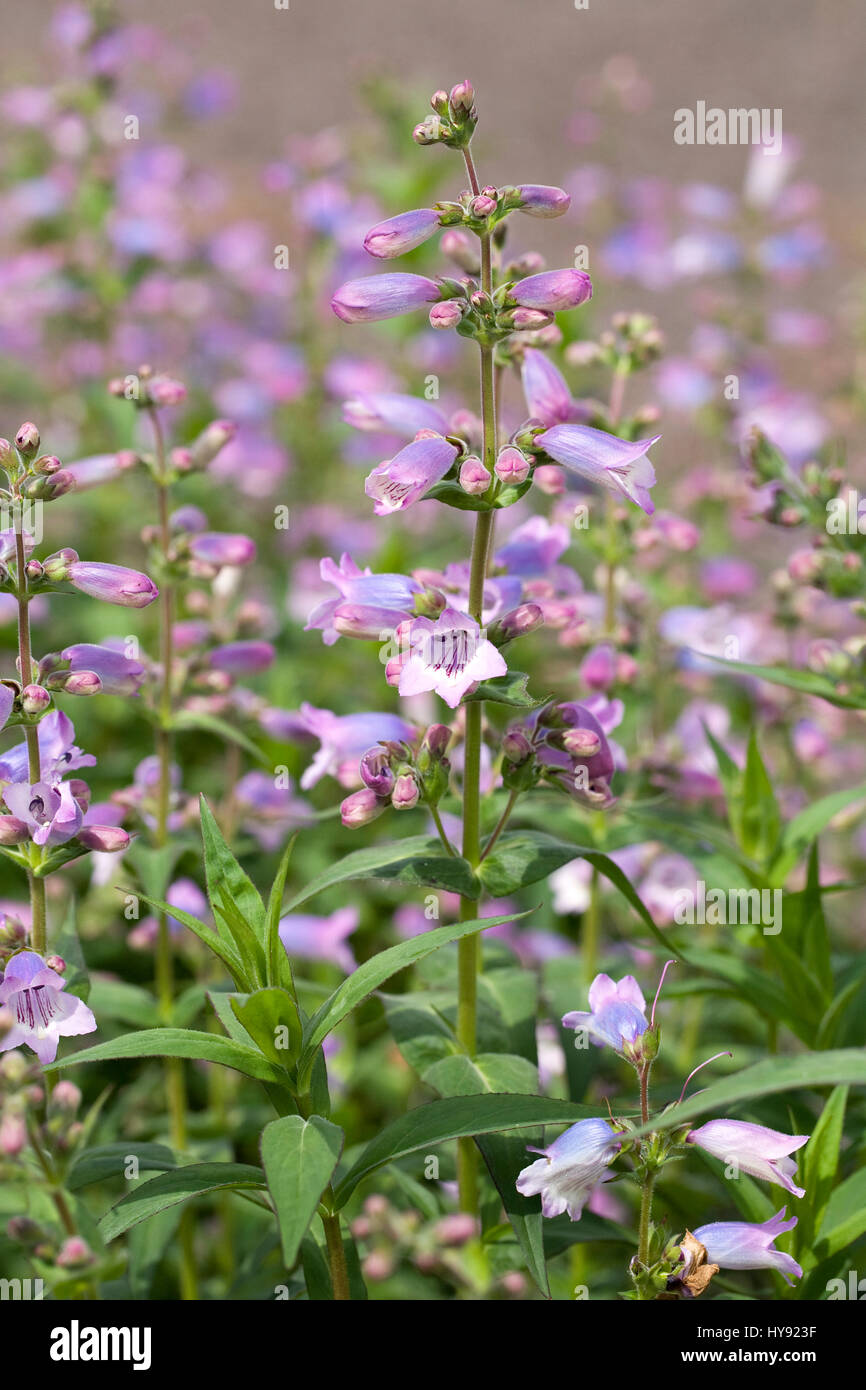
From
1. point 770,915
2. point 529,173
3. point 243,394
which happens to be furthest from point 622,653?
point 529,173

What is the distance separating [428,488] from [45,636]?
Answer: 3.56m

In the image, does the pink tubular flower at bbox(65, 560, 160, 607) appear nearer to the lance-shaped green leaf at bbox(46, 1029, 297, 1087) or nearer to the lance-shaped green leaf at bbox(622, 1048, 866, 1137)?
the lance-shaped green leaf at bbox(46, 1029, 297, 1087)

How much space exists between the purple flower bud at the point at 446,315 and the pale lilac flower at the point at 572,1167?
1323mm

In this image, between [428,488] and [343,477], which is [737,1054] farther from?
[343,477]

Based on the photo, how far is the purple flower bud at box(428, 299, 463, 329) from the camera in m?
2.28

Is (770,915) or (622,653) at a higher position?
(622,653)

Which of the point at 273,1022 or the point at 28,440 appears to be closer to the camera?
the point at 273,1022

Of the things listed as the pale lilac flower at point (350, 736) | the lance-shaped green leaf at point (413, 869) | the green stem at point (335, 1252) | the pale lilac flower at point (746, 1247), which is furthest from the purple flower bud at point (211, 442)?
the pale lilac flower at point (746, 1247)

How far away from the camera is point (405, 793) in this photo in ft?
7.98

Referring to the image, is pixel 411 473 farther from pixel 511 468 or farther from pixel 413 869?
pixel 413 869

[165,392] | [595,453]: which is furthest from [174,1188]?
[165,392]

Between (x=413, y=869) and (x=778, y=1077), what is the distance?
0.84m

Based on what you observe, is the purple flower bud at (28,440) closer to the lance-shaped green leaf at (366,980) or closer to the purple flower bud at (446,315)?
the purple flower bud at (446,315)
